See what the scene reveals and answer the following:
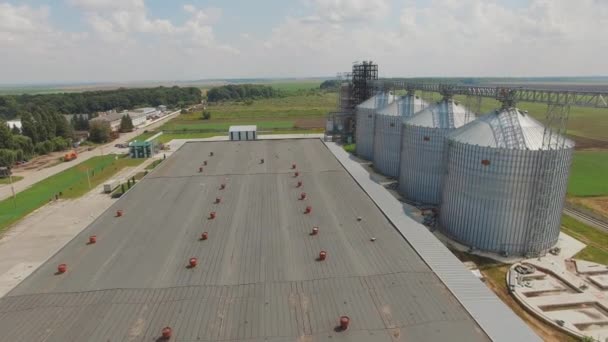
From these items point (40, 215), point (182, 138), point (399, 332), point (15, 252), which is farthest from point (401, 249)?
point (182, 138)

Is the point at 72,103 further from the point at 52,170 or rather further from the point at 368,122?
the point at 368,122

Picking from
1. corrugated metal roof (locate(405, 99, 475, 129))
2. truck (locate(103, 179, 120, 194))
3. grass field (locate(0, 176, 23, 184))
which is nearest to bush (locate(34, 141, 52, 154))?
grass field (locate(0, 176, 23, 184))

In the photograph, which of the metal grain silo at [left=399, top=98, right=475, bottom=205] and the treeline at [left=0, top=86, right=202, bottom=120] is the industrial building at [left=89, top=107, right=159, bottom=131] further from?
the metal grain silo at [left=399, top=98, right=475, bottom=205]

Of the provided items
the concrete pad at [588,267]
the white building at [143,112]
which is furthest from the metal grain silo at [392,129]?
the white building at [143,112]

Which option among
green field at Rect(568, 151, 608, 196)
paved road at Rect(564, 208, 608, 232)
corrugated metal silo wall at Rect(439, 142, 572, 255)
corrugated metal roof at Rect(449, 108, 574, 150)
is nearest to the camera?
corrugated metal silo wall at Rect(439, 142, 572, 255)

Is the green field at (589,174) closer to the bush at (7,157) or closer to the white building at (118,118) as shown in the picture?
the bush at (7,157)

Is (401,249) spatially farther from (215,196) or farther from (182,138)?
(182,138)
